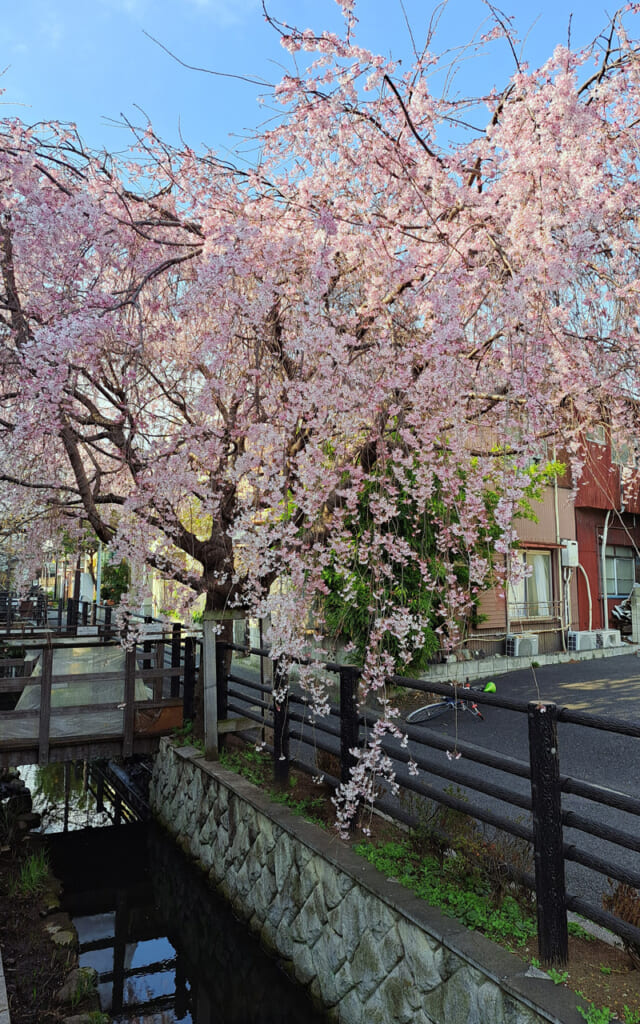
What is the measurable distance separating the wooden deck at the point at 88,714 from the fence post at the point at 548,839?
19.0 feet

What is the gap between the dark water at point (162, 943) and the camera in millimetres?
5324

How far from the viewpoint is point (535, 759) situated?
3.59 m

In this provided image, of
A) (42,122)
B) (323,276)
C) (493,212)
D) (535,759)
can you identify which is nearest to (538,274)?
(493,212)

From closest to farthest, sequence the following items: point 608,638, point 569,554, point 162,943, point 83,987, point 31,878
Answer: point 83,987, point 162,943, point 31,878, point 569,554, point 608,638

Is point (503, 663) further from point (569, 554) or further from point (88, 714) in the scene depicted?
point (88, 714)

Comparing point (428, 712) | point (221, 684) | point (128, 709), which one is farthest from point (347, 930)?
point (428, 712)

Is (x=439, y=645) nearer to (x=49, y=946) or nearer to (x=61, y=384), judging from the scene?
(x=49, y=946)

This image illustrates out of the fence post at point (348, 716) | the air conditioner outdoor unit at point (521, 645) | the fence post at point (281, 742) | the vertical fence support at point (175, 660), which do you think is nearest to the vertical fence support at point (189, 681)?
the vertical fence support at point (175, 660)

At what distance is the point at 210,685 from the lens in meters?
7.95

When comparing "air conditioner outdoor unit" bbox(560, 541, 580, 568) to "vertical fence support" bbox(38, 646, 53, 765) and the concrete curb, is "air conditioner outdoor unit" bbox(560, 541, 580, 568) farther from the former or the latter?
"vertical fence support" bbox(38, 646, 53, 765)

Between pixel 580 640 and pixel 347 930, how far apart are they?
51.8 feet

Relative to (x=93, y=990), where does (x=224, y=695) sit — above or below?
above

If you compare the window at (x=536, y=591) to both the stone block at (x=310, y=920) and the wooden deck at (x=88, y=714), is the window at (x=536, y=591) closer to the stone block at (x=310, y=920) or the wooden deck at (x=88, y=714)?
the wooden deck at (x=88, y=714)

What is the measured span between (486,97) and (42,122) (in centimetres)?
373
